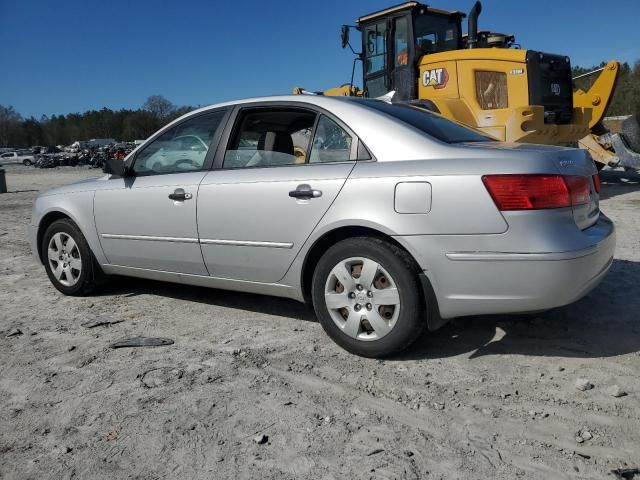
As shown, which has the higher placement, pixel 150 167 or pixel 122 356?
pixel 150 167

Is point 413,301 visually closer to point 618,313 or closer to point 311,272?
point 311,272

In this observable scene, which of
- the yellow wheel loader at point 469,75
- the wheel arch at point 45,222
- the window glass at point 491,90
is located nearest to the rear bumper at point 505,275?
the wheel arch at point 45,222

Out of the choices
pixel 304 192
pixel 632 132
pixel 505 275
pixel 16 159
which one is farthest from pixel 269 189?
pixel 16 159

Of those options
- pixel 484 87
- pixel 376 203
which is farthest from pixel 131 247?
pixel 484 87

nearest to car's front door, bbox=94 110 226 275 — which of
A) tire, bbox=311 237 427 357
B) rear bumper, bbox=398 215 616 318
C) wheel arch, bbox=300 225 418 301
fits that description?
wheel arch, bbox=300 225 418 301

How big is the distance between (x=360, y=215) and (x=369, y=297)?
485mm

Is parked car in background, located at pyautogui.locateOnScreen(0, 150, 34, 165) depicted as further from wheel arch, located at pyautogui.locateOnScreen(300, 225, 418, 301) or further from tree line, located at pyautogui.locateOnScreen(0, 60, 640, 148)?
wheel arch, located at pyautogui.locateOnScreen(300, 225, 418, 301)

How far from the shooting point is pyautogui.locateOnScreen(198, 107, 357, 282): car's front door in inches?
138

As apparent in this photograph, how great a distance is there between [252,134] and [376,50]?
7.09 m

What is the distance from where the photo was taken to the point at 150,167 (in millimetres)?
4559

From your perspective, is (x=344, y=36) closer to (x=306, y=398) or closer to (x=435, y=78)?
(x=435, y=78)

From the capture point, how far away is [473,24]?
988 centimetres

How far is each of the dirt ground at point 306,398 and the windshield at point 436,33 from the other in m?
6.88

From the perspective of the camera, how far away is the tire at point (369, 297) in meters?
3.19
